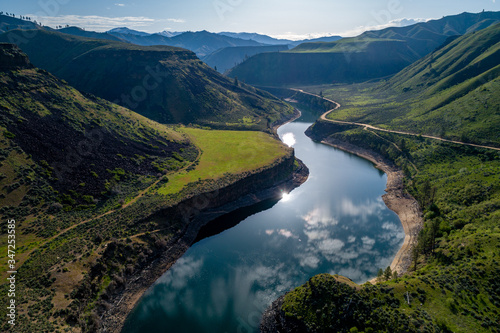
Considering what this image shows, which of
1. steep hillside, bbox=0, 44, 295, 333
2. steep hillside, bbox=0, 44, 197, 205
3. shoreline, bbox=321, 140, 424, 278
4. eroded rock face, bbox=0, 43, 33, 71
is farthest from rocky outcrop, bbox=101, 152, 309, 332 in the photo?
eroded rock face, bbox=0, 43, 33, 71

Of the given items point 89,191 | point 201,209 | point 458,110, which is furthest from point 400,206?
point 89,191

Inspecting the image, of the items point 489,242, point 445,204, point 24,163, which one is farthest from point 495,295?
point 24,163

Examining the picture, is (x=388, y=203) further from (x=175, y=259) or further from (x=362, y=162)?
(x=175, y=259)

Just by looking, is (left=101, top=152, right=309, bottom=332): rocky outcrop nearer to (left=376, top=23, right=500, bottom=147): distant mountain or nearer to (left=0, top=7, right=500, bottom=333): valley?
(left=0, top=7, right=500, bottom=333): valley

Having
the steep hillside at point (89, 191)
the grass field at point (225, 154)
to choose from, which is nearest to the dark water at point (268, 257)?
the steep hillside at point (89, 191)

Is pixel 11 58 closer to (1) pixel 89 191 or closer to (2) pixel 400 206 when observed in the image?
(1) pixel 89 191
